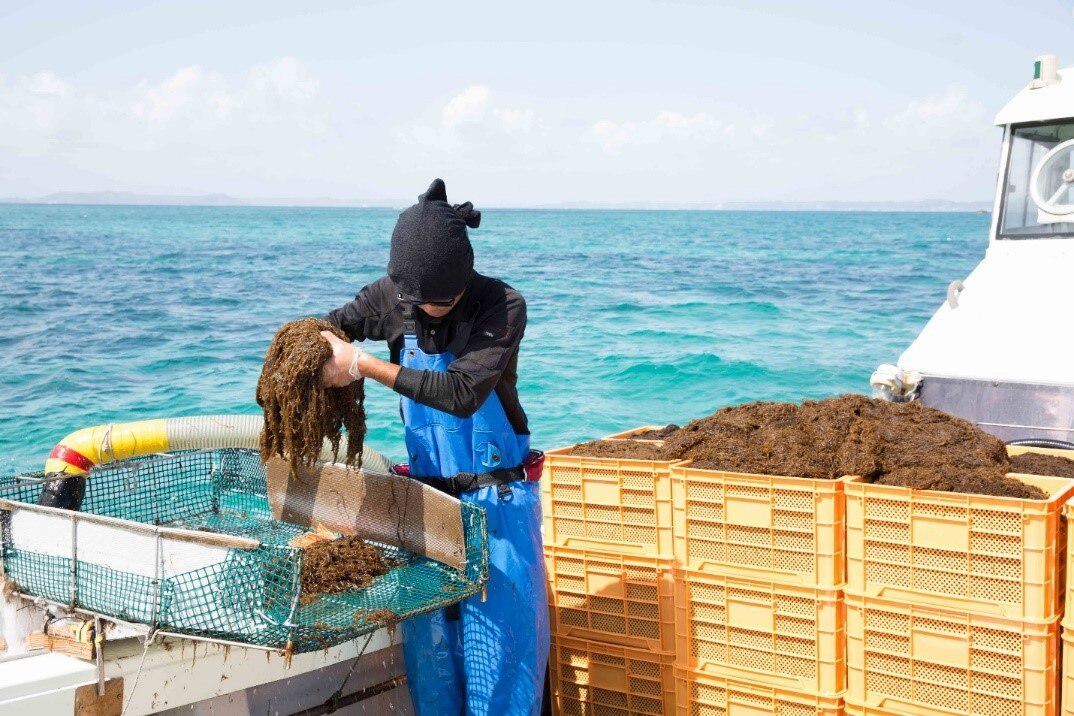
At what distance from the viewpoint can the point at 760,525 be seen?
3930 millimetres

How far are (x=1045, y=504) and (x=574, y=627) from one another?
203cm

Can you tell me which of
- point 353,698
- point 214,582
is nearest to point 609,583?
point 353,698

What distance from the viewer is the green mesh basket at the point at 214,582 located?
2.94 m

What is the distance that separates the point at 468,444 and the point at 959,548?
172 cm

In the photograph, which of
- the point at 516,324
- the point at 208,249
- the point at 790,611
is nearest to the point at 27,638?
the point at 516,324

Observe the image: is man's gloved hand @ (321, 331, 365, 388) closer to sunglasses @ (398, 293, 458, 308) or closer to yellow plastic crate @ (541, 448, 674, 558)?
sunglasses @ (398, 293, 458, 308)

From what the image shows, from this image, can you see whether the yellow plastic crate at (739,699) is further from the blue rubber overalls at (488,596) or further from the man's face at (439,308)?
the man's face at (439,308)

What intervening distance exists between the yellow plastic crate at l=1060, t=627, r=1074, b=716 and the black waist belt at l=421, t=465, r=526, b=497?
1893mm

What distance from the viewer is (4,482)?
13.1 ft

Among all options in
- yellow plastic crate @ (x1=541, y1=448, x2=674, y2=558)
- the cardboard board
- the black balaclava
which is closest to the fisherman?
the black balaclava

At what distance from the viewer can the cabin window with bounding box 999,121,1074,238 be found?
273 inches

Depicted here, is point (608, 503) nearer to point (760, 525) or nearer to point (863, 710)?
point (760, 525)

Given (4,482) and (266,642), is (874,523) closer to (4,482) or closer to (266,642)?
(266,642)

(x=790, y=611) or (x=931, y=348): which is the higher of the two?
(x=931, y=348)
